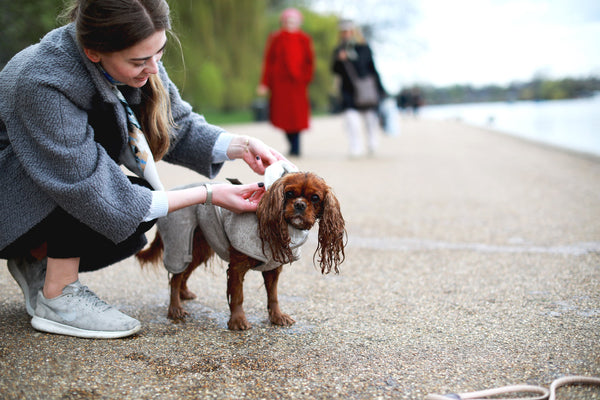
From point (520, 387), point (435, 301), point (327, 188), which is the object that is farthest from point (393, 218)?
point (520, 387)

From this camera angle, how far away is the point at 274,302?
275 centimetres

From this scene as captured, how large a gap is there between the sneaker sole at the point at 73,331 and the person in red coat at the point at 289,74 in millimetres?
7359

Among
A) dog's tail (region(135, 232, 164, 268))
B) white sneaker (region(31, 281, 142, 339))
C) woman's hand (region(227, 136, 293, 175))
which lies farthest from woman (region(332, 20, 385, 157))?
white sneaker (region(31, 281, 142, 339))

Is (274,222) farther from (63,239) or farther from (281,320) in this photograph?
(63,239)

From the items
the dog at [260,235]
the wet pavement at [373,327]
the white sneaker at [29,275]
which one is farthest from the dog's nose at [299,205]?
the white sneaker at [29,275]

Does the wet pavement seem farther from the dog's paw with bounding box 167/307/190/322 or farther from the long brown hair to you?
the long brown hair

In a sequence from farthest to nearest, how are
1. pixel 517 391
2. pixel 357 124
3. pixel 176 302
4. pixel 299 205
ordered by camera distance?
pixel 357 124
pixel 176 302
pixel 299 205
pixel 517 391

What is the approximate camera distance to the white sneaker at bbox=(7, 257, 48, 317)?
108 inches

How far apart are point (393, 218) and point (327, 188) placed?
2.99 meters

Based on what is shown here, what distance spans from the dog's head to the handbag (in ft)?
24.5

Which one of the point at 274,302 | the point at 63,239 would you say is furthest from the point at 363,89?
the point at 63,239

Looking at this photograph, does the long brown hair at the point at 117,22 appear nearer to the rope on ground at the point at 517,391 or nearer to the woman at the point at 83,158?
the woman at the point at 83,158

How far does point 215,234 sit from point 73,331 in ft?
2.44

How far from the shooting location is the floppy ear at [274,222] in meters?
2.40
